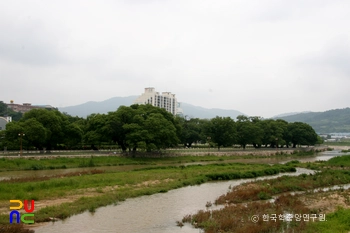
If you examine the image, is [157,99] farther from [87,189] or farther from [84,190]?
[84,190]

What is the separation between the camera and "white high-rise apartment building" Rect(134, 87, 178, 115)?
17462 centimetres

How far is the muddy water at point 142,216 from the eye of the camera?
54.4 feet

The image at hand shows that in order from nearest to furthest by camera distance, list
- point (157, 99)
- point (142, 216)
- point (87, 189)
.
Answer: point (142, 216) < point (87, 189) < point (157, 99)

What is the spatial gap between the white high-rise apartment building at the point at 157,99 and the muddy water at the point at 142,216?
14507 centimetres

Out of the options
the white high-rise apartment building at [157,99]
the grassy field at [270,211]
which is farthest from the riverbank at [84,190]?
the white high-rise apartment building at [157,99]

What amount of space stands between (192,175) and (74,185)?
45.2ft

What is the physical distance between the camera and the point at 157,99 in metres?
179

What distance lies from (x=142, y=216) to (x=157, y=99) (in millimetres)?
160714

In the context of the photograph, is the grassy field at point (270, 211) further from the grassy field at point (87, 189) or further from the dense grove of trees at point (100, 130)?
the dense grove of trees at point (100, 130)

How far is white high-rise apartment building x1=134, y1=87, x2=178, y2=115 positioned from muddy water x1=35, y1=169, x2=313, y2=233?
145070 millimetres

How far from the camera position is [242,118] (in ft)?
327

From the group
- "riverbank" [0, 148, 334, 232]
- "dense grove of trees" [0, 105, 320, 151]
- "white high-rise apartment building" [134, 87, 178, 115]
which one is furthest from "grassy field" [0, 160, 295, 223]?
"white high-rise apartment building" [134, 87, 178, 115]

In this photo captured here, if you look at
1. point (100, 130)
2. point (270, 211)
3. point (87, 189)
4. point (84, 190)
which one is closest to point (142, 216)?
point (270, 211)

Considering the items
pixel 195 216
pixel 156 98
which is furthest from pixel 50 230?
pixel 156 98
